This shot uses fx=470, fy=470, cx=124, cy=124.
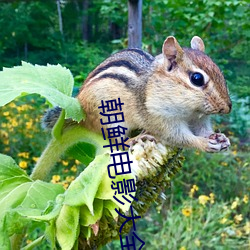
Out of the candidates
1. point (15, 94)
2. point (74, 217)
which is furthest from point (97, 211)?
point (15, 94)

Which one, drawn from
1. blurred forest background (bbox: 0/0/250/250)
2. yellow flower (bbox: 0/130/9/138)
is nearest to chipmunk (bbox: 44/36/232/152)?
blurred forest background (bbox: 0/0/250/250)

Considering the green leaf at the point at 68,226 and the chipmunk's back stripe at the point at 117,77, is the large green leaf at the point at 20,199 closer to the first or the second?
the green leaf at the point at 68,226

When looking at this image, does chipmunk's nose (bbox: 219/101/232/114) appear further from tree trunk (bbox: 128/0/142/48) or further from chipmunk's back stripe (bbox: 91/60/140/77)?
tree trunk (bbox: 128/0/142/48)

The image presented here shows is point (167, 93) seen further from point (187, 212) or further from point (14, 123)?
point (14, 123)

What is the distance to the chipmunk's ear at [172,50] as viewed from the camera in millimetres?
633

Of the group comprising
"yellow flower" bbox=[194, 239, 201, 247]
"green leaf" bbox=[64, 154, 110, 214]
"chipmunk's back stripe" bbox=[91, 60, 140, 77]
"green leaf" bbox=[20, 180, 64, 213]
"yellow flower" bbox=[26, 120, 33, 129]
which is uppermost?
"yellow flower" bbox=[26, 120, 33, 129]

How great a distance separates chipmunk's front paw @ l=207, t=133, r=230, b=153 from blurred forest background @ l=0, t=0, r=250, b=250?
25.0 inches

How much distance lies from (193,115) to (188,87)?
0.14ft

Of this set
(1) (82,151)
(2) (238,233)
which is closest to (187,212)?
(2) (238,233)

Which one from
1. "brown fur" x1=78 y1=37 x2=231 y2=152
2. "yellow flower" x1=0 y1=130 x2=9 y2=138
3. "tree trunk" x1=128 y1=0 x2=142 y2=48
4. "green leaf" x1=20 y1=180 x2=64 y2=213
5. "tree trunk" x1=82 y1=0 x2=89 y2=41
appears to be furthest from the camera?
"tree trunk" x1=82 y1=0 x2=89 y2=41

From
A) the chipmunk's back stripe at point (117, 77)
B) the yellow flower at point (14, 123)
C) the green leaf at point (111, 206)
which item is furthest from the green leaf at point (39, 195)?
the yellow flower at point (14, 123)

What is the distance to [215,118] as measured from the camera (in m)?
2.16

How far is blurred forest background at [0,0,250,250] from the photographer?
1937 mm

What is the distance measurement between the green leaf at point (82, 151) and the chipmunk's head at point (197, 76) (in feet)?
0.52
